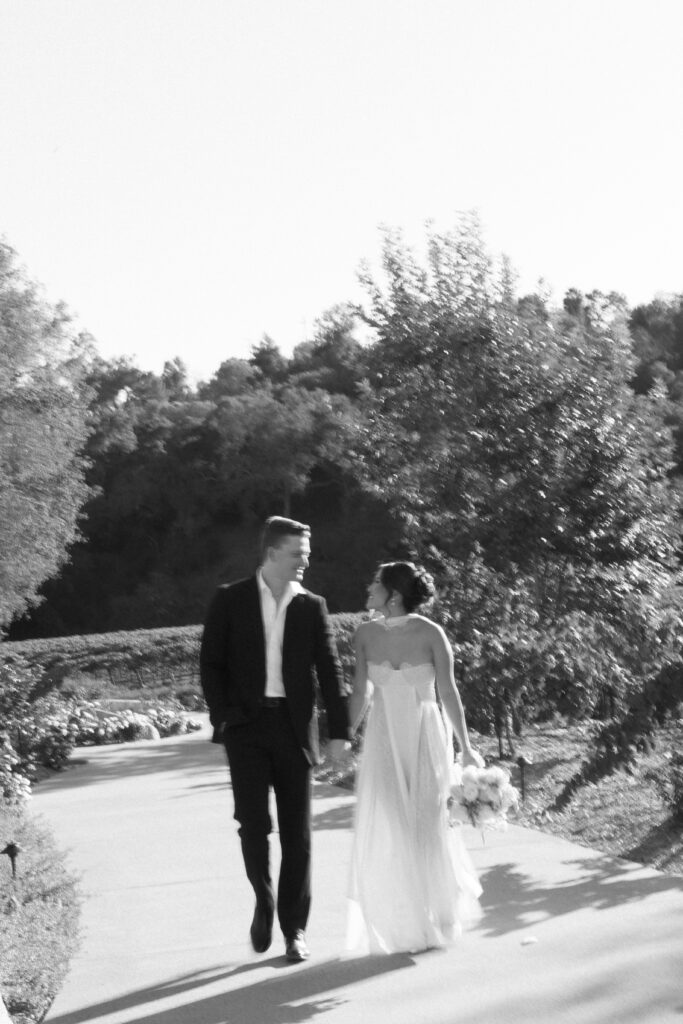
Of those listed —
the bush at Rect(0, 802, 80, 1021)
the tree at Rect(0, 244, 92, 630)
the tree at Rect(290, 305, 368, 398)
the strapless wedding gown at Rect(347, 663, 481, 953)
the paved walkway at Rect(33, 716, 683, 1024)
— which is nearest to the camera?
the paved walkway at Rect(33, 716, 683, 1024)

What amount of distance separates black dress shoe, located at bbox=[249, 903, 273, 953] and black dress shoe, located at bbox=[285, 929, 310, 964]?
9cm

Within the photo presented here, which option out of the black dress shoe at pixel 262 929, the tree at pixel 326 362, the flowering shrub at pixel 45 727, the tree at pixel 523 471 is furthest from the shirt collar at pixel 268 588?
the tree at pixel 326 362

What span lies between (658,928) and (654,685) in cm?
217

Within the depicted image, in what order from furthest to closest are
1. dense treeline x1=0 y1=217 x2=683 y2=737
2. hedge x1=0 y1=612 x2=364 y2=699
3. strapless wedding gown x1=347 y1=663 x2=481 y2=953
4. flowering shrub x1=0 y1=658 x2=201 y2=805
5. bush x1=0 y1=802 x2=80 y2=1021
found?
hedge x1=0 y1=612 x2=364 y2=699, flowering shrub x1=0 y1=658 x2=201 y2=805, dense treeline x1=0 y1=217 x2=683 y2=737, strapless wedding gown x1=347 y1=663 x2=481 y2=953, bush x1=0 y1=802 x2=80 y2=1021

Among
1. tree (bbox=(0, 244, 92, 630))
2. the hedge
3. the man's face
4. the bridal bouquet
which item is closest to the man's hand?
the bridal bouquet

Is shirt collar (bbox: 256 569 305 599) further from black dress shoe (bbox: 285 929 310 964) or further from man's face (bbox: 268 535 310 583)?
black dress shoe (bbox: 285 929 310 964)

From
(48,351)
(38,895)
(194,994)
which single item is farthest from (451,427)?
(48,351)

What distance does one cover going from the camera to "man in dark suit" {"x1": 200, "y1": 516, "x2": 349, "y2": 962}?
5957 millimetres

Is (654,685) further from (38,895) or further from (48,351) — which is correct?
(48,351)

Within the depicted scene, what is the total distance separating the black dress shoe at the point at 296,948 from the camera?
5938 millimetres

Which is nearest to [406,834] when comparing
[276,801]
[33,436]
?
[276,801]

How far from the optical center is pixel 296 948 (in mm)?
5938

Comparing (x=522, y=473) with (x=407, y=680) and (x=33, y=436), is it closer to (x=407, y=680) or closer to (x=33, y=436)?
(x=407, y=680)

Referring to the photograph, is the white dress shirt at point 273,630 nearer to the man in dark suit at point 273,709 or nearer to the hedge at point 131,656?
the man in dark suit at point 273,709
